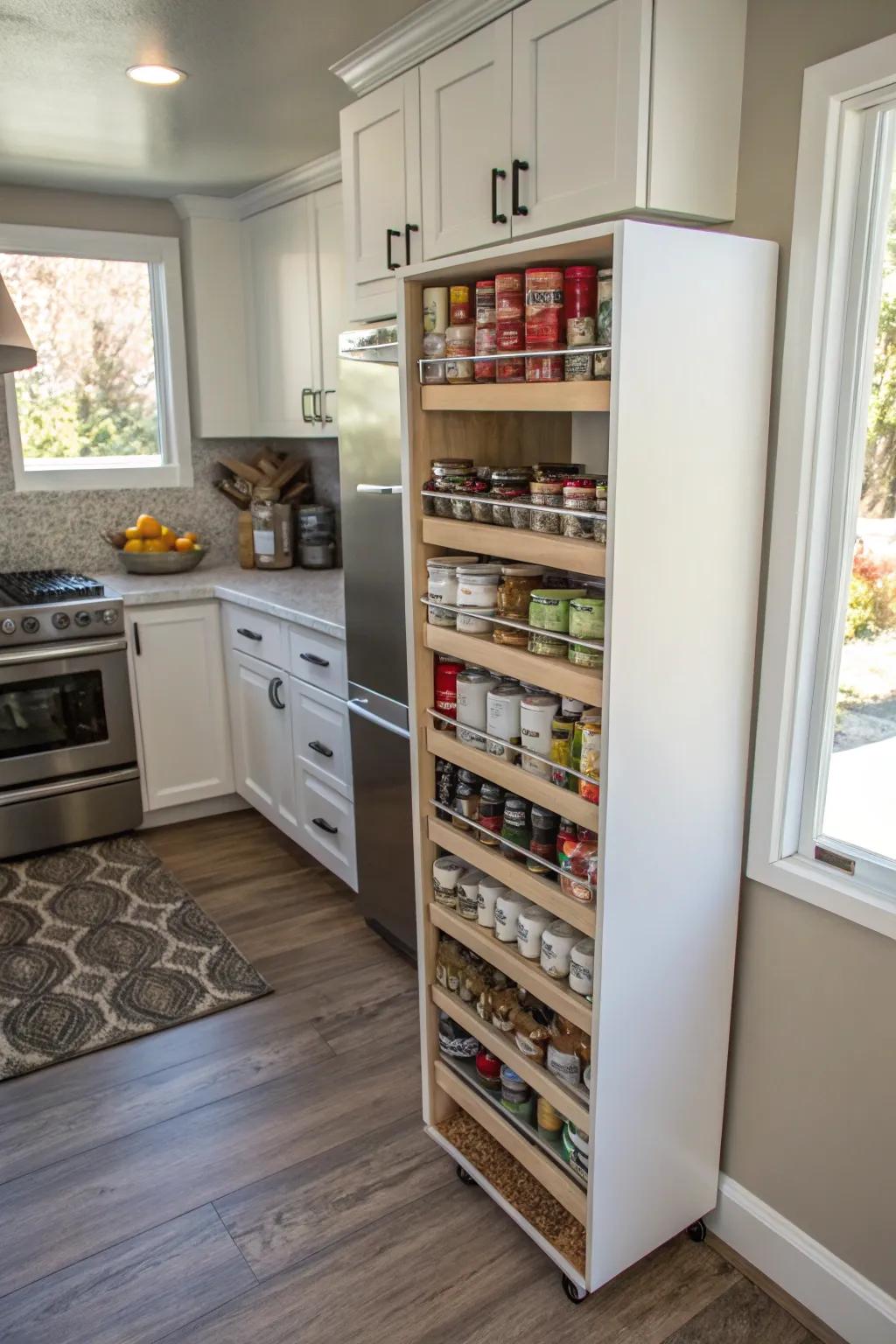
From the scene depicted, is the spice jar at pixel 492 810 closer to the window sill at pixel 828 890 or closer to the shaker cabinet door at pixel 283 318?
the window sill at pixel 828 890

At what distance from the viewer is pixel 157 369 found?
4062mm

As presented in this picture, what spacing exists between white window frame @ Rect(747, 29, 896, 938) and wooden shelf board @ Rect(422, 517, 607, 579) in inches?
Answer: 13.3

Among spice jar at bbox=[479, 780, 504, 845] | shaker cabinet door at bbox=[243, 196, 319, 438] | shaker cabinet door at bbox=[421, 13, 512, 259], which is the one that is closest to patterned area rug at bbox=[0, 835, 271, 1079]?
spice jar at bbox=[479, 780, 504, 845]

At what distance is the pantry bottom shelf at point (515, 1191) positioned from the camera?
1782mm

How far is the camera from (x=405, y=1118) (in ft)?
7.41

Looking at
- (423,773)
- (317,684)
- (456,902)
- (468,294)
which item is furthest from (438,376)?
(317,684)

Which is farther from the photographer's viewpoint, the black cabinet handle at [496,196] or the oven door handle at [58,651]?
the oven door handle at [58,651]

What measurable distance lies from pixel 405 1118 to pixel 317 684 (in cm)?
131

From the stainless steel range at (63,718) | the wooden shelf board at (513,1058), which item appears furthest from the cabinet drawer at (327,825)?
the wooden shelf board at (513,1058)

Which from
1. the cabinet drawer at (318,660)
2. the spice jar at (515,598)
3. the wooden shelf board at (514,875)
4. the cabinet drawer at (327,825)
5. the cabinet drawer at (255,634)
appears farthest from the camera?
the cabinet drawer at (255,634)

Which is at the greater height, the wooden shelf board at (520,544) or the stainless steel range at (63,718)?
the wooden shelf board at (520,544)

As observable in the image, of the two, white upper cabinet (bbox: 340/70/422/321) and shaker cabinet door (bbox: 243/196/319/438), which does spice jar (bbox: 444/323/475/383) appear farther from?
shaker cabinet door (bbox: 243/196/319/438)

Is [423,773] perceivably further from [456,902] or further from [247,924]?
[247,924]

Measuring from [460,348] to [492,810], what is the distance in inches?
32.9
